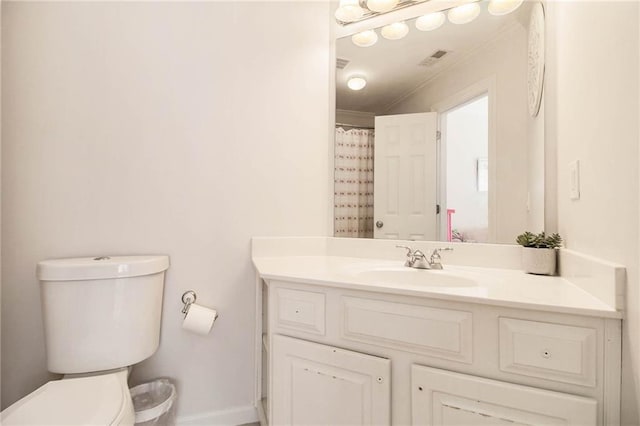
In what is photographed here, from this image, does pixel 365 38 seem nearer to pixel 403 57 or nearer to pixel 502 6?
pixel 403 57

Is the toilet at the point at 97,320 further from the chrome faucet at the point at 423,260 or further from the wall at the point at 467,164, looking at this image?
the wall at the point at 467,164

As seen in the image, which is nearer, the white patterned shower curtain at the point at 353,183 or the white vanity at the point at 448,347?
the white vanity at the point at 448,347

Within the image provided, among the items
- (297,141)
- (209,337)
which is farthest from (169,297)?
(297,141)

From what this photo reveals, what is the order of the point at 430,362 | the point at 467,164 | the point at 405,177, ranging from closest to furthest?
1. the point at 430,362
2. the point at 467,164
3. the point at 405,177

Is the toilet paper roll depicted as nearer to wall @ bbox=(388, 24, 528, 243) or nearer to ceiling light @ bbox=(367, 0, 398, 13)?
wall @ bbox=(388, 24, 528, 243)

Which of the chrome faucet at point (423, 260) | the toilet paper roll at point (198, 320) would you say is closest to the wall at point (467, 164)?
the chrome faucet at point (423, 260)

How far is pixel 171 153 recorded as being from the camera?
1345 millimetres

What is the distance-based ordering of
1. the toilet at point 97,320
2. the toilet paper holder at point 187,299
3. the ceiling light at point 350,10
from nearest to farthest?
1. the toilet at point 97,320
2. the toilet paper holder at point 187,299
3. the ceiling light at point 350,10

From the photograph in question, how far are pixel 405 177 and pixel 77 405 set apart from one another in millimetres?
1439

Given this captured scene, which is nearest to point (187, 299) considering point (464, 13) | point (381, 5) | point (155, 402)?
point (155, 402)

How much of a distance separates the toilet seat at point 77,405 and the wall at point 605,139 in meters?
1.28

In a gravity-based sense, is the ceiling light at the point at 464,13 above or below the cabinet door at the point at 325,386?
above

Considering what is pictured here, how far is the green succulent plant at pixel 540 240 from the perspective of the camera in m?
1.04

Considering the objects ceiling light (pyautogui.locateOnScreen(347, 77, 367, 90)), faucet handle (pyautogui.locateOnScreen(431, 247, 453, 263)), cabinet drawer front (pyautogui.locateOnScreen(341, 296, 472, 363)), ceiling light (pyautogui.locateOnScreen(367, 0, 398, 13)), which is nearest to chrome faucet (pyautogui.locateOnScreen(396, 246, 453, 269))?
faucet handle (pyautogui.locateOnScreen(431, 247, 453, 263))
